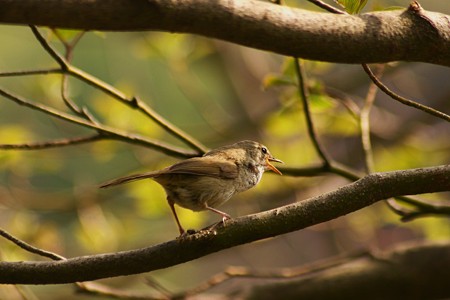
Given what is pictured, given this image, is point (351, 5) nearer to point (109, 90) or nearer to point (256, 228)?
point (256, 228)

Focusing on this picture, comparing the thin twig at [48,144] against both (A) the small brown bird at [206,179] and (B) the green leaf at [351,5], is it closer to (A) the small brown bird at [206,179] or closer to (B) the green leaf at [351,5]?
(A) the small brown bird at [206,179]

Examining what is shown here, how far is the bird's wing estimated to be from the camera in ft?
10.8

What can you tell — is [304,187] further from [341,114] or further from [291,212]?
[291,212]

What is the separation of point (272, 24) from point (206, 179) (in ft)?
5.00

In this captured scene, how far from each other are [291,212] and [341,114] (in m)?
2.76

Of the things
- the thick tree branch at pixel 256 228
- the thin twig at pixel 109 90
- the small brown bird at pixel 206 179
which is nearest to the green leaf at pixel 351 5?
the thick tree branch at pixel 256 228

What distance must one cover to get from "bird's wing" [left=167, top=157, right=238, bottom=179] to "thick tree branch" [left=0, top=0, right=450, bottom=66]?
1358 mm

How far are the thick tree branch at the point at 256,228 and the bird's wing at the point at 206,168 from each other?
2.93 ft

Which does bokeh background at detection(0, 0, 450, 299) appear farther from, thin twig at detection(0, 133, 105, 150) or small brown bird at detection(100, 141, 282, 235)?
thin twig at detection(0, 133, 105, 150)

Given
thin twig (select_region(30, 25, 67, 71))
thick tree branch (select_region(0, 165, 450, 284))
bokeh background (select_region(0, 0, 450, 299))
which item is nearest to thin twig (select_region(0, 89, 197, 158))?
thin twig (select_region(30, 25, 67, 71))

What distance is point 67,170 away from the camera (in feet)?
31.2

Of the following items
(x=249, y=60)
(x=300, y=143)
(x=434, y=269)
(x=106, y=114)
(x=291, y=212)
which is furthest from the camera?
(x=249, y=60)

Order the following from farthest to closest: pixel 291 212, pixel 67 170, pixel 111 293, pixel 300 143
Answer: pixel 67 170 < pixel 300 143 < pixel 111 293 < pixel 291 212

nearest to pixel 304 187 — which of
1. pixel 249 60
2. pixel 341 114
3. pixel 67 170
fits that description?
pixel 341 114
